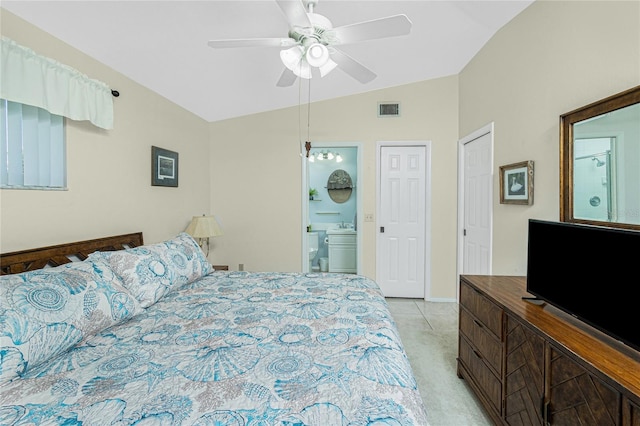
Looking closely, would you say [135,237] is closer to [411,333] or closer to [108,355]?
[108,355]

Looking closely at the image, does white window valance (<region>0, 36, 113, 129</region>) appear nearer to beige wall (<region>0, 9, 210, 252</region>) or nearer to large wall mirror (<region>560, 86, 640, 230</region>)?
beige wall (<region>0, 9, 210, 252</region>)

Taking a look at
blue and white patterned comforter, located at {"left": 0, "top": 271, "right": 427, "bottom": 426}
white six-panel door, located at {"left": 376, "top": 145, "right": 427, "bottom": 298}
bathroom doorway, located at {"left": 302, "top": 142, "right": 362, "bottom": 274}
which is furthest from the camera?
bathroom doorway, located at {"left": 302, "top": 142, "right": 362, "bottom": 274}

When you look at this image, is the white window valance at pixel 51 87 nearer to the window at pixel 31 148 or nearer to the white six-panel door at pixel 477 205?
the window at pixel 31 148

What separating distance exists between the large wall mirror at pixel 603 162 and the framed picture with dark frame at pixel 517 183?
0.35 m

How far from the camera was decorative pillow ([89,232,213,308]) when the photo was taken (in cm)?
182

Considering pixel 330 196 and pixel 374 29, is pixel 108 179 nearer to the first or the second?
pixel 374 29

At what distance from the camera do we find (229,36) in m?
2.37

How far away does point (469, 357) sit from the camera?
208 cm

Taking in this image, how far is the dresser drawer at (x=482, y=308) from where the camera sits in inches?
66.7

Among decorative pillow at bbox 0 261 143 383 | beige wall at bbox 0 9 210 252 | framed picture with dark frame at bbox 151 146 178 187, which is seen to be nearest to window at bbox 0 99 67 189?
beige wall at bbox 0 9 210 252

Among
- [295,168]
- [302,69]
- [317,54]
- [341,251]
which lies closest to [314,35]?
[317,54]

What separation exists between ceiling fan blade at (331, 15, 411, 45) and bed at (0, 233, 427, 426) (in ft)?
5.23

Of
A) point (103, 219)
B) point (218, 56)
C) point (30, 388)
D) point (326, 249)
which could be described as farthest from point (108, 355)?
point (326, 249)

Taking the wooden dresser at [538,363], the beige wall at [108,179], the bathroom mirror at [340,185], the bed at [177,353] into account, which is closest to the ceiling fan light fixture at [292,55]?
the beige wall at [108,179]
